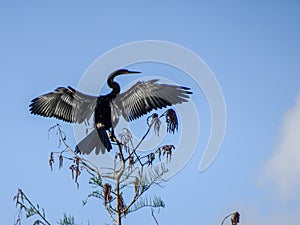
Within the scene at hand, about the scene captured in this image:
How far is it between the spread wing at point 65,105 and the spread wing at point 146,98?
0.26 metres

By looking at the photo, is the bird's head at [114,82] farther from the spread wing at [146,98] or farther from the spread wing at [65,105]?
the spread wing at [65,105]

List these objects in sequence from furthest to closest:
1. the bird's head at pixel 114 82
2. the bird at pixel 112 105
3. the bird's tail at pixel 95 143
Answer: the bird's head at pixel 114 82
the bird at pixel 112 105
the bird's tail at pixel 95 143

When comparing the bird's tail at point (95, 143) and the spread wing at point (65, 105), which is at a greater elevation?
the spread wing at point (65, 105)

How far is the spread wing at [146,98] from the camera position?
548 cm

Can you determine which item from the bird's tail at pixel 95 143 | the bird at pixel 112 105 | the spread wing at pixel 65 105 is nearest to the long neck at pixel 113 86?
the bird at pixel 112 105

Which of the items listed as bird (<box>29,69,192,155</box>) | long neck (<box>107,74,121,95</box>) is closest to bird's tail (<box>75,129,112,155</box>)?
bird (<box>29,69,192,155</box>)

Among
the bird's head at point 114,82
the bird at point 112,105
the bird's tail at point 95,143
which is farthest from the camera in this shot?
the bird's head at point 114,82

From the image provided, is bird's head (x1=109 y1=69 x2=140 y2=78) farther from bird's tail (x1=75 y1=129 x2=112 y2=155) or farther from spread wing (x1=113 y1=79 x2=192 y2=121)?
bird's tail (x1=75 y1=129 x2=112 y2=155)

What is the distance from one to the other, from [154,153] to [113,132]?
0.99 m

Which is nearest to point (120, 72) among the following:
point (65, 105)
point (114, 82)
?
point (114, 82)

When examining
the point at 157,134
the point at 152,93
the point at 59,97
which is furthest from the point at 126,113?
the point at 157,134

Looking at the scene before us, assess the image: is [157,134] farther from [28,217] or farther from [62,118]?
[62,118]

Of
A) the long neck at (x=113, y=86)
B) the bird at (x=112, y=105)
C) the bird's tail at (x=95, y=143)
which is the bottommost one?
the bird's tail at (x=95, y=143)

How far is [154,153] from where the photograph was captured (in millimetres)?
4176
